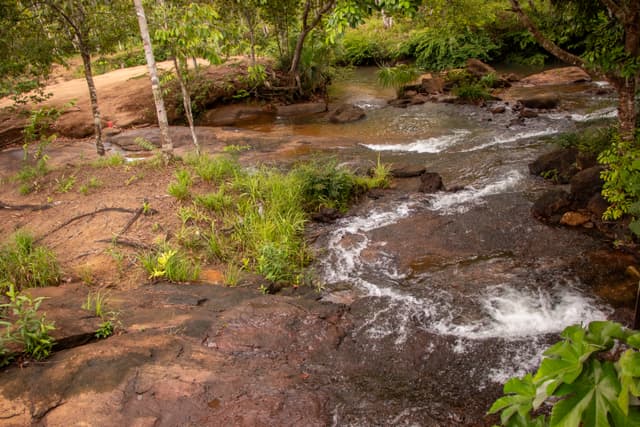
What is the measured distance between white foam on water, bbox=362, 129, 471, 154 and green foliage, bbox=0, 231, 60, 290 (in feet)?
26.0

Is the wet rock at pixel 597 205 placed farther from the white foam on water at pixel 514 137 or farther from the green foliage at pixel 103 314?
the green foliage at pixel 103 314

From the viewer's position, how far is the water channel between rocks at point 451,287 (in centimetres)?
397

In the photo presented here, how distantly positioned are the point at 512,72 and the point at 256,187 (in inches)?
676

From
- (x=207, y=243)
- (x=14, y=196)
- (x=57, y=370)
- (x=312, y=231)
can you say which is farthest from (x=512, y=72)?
(x=57, y=370)

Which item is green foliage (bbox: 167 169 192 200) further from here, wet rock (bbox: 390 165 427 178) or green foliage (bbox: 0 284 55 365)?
wet rock (bbox: 390 165 427 178)

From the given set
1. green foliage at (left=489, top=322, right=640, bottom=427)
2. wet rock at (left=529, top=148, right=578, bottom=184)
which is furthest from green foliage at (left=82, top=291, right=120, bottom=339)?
wet rock at (left=529, top=148, right=578, bottom=184)

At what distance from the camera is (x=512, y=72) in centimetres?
1988

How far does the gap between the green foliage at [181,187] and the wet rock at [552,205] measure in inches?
231

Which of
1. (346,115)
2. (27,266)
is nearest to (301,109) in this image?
(346,115)

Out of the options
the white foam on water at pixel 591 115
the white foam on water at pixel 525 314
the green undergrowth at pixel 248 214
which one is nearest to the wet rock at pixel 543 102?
the white foam on water at pixel 591 115

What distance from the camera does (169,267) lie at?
5.45 metres

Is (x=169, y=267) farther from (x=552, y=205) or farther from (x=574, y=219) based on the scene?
(x=574, y=219)

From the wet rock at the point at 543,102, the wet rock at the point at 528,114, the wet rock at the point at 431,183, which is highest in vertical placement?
the wet rock at the point at 543,102

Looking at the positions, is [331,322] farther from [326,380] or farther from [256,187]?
[256,187]
